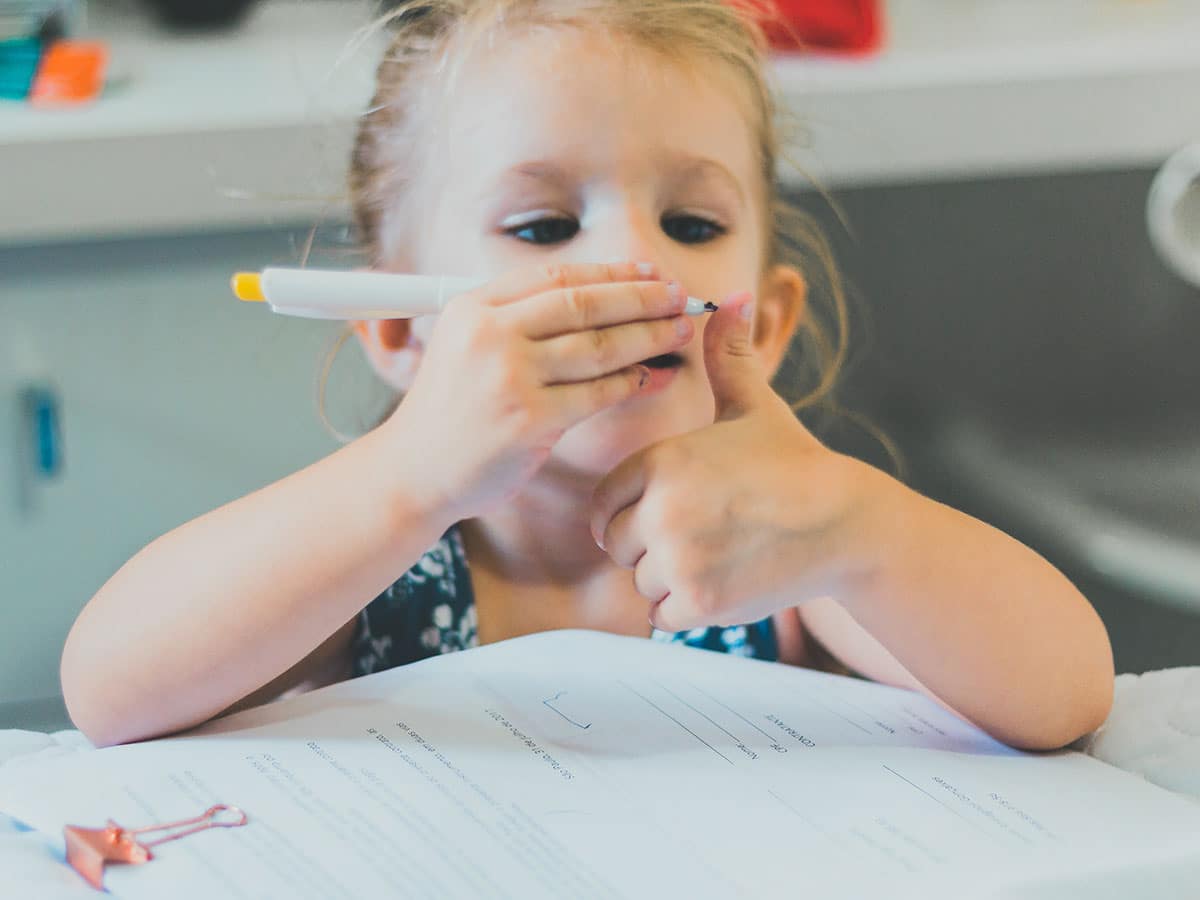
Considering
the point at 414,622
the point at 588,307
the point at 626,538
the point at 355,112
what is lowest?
the point at 414,622

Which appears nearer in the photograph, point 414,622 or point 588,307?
point 588,307

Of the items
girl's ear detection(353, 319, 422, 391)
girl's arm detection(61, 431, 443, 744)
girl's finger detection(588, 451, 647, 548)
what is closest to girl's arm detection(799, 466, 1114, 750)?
girl's finger detection(588, 451, 647, 548)

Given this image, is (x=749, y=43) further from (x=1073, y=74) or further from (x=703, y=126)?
(x=1073, y=74)

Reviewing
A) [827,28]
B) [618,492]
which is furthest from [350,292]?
[827,28]

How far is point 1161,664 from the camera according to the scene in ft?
3.18

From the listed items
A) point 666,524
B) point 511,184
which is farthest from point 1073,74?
point 666,524

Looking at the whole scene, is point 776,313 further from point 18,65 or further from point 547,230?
point 18,65

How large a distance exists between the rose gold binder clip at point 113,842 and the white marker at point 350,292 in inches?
8.3

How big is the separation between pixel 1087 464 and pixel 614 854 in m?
0.83

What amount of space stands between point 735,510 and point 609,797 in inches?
5.1

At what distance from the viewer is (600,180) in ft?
2.29

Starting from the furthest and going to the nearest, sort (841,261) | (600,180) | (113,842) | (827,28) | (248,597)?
(841,261) < (827,28) < (600,180) < (248,597) < (113,842)

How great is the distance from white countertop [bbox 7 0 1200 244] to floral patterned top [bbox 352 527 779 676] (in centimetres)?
30

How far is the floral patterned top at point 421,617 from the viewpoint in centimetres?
79
